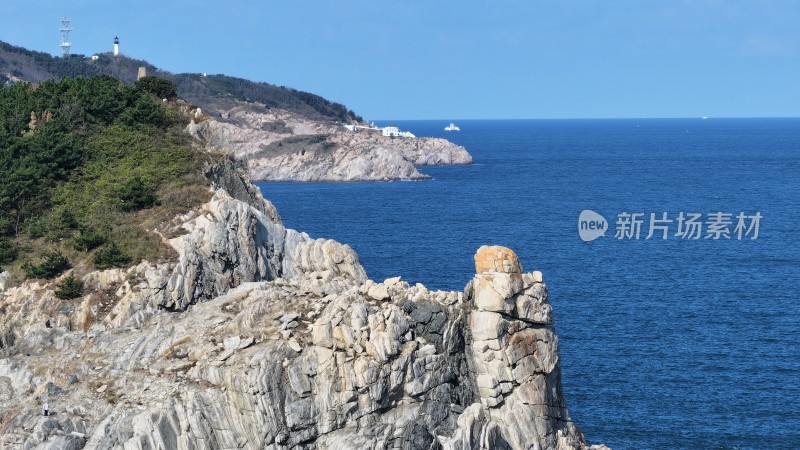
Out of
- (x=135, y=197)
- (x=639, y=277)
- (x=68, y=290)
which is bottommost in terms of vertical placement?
(x=639, y=277)

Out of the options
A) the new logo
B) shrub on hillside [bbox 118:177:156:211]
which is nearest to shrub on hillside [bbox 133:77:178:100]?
shrub on hillside [bbox 118:177:156:211]

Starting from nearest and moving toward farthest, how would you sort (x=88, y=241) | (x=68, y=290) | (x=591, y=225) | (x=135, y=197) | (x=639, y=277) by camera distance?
(x=68, y=290), (x=88, y=241), (x=135, y=197), (x=639, y=277), (x=591, y=225)

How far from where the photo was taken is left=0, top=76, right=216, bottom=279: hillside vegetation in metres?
54.3

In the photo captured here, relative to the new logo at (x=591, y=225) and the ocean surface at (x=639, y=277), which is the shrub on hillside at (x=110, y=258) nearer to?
the ocean surface at (x=639, y=277)

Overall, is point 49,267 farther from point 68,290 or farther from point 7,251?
point 7,251

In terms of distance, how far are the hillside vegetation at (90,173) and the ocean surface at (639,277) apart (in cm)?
2323

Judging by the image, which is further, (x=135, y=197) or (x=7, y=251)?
(x=135, y=197)

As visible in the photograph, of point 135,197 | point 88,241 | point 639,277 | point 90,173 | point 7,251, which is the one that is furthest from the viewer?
point 639,277

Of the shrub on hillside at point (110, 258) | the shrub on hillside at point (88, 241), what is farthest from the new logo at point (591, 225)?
the shrub on hillside at point (110, 258)

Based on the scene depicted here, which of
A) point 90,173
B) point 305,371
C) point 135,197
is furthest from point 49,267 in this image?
point 305,371

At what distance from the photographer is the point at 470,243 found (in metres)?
107

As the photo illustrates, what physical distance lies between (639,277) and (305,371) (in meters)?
53.8

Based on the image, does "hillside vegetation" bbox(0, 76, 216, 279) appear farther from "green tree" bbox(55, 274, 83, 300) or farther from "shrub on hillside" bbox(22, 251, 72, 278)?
"green tree" bbox(55, 274, 83, 300)

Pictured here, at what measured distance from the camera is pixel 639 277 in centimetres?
8912
